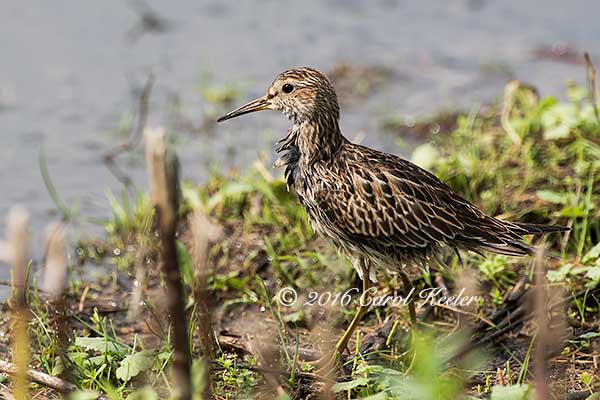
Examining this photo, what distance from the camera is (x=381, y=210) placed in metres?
4.99

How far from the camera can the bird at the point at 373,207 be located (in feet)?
16.3

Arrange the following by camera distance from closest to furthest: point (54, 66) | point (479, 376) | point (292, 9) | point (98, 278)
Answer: point (479, 376) → point (98, 278) → point (54, 66) → point (292, 9)

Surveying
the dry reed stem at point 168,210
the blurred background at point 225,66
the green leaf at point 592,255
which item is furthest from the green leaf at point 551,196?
the dry reed stem at point 168,210

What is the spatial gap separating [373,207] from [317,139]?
0.58m

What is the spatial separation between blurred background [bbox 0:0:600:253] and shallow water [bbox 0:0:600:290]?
1 centimetres

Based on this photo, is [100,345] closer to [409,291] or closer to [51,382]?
[51,382]

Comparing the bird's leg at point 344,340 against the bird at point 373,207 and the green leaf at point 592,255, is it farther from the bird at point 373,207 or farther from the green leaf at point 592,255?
the green leaf at point 592,255

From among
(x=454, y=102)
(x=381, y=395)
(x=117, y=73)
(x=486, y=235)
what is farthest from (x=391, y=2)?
(x=381, y=395)

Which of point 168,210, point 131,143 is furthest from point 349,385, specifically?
point 131,143

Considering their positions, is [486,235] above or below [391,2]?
below

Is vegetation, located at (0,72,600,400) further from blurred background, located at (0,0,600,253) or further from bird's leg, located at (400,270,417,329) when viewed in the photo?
blurred background, located at (0,0,600,253)

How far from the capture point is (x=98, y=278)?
250 inches

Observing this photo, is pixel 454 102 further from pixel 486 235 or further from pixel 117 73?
pixel 486 235

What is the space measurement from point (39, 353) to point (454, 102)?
4.84 m
